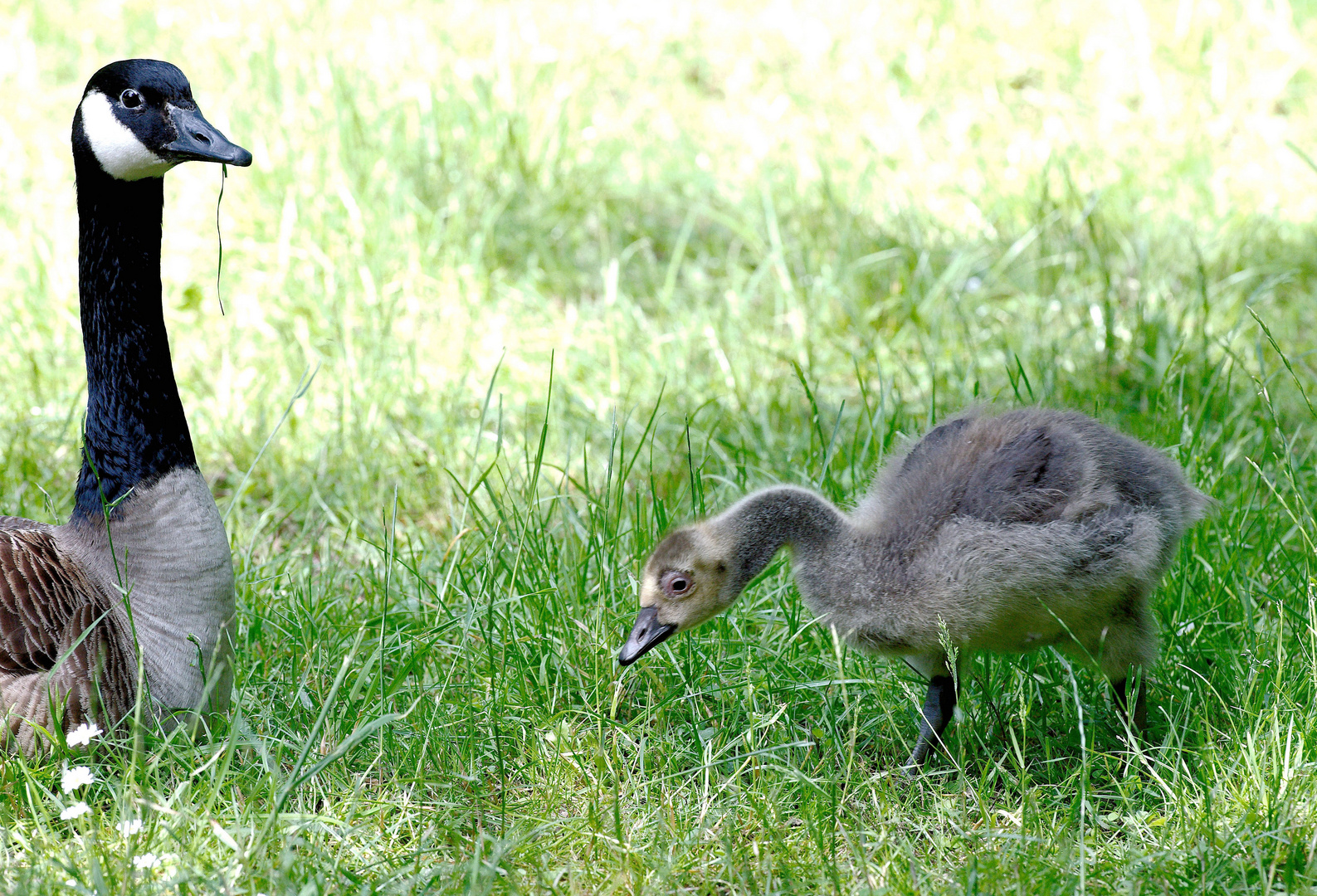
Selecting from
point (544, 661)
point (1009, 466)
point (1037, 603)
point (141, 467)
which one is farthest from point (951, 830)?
point (141, 467)

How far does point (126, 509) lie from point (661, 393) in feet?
5.48

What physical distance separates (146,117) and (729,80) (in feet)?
18.1

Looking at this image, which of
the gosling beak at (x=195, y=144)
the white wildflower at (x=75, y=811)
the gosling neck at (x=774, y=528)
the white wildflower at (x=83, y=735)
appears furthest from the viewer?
the gosling neck at (x=774, y=528)

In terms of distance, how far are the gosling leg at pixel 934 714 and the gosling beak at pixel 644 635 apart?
28.8 inches

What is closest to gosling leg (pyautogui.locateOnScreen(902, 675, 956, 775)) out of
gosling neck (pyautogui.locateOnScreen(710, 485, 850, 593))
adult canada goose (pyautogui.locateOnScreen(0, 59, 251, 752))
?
gosling neck (pyautogui.locateOnScreen(710, 485, 850, 593))

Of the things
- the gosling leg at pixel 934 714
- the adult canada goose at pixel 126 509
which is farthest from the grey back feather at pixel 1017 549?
the adult canada goose at pixel 126 509

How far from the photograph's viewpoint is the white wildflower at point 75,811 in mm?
2922

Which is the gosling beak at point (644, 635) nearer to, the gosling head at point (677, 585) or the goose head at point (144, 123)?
the gosling head at point (677, 585)

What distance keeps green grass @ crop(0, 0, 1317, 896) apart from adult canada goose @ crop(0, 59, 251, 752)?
21 centimetres

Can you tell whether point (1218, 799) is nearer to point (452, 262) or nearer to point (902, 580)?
point (902, 580)

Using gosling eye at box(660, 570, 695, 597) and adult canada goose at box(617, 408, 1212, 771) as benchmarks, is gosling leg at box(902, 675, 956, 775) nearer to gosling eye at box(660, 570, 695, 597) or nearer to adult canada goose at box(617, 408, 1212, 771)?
adult canada goose at box(617, 408, 1212, 771)

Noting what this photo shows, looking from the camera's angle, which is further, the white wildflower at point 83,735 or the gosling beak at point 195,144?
the gosling beak at point 195,144

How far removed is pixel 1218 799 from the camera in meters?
3.19

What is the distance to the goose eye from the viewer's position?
3.36 metres
